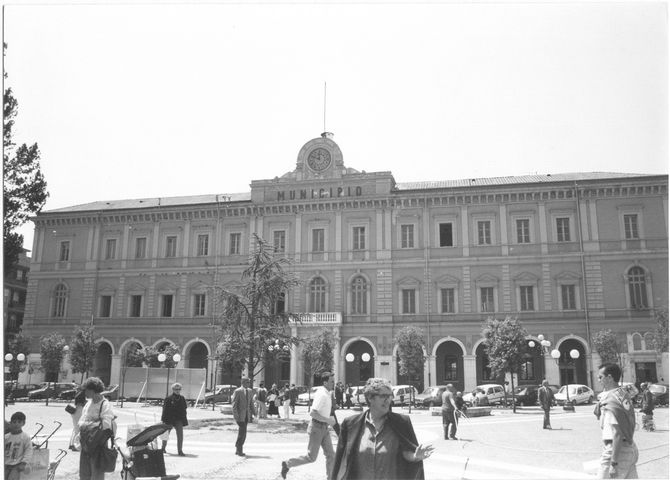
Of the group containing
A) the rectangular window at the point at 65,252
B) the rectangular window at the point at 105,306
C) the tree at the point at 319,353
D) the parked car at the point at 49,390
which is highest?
the rectangular window at the point at 65,252

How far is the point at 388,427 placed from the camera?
5.08 metres

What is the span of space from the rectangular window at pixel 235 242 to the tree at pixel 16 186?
28199 mm

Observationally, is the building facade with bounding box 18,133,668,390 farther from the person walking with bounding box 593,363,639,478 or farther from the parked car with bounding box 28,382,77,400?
the person walking with bounding box 593,363,639,478

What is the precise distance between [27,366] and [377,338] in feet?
68.9

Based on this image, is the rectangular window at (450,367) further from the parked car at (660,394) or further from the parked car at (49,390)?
the parked car at (49,390)

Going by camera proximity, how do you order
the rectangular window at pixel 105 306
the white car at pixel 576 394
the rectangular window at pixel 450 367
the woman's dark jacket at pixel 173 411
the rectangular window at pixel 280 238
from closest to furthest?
the woman's dark jacket at pixel 173 411, the white car at pixel 576 394, the rectangular window at pixel 450 367, the rectangular window at pixel 105 306, the rectangular window at pixel 280 238

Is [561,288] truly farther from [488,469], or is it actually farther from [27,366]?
[27,366]

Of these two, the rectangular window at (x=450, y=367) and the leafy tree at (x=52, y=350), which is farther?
the rectangular window at (x=450, y=367)

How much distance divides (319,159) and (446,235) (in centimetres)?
986

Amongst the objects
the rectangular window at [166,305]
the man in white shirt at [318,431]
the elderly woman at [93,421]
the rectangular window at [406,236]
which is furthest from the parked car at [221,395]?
the elderly woman at [93,421]

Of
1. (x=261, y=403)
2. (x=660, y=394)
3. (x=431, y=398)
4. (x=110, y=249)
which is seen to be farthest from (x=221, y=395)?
(x=660, y=394)

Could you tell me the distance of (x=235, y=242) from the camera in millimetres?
39250

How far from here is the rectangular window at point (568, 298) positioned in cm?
3472

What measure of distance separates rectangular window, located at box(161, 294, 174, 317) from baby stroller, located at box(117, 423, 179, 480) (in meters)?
32.9
